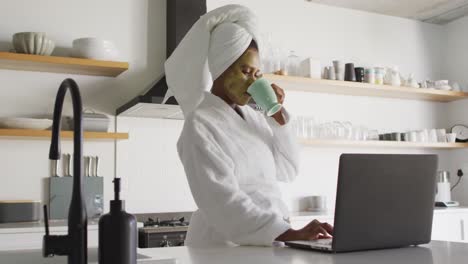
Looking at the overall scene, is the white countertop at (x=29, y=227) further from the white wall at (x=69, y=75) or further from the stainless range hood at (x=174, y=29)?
the stainless range hood at (x=174, y=29)

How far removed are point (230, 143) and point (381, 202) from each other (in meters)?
0.51

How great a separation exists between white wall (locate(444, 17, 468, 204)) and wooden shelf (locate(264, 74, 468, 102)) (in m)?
0.14

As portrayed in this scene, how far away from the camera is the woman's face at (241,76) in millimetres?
1680

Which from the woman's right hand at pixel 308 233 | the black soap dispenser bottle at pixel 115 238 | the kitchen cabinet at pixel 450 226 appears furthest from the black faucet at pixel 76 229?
the kitchen cabinet at pixel 450 226

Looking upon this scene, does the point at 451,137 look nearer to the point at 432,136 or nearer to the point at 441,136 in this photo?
the point at 441,136

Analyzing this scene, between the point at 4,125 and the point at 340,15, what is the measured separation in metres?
2.82

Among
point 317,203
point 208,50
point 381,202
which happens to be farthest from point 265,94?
point 317,203

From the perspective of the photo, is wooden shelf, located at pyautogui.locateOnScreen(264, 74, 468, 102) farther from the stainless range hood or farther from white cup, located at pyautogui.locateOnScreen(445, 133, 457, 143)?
the stainless range hood

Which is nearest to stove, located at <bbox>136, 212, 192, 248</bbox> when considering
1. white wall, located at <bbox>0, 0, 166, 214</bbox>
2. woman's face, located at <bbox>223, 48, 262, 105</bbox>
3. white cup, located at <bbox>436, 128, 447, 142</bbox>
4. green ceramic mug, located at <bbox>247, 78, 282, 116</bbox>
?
white wall, located at <bbox>0, 0, 166, 214</bbox>

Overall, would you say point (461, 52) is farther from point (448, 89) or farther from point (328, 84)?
point (328, 84)

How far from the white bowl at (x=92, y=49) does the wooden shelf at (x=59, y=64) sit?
6cm

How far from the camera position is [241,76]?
168 cm

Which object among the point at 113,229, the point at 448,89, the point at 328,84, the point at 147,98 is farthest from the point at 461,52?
the point at 113,229

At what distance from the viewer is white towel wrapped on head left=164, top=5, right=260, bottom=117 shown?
1.68 meters
